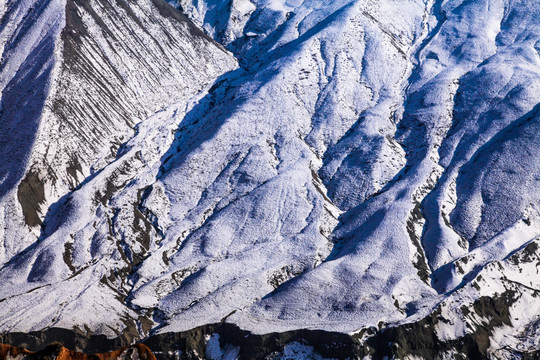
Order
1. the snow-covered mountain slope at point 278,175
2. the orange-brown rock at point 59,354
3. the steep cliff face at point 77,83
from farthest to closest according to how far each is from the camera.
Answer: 1. the steep cliff face at point 77,83
2. the snow-covered mountain slope at point 278,175
3. the orange-brown rock at point 59,354

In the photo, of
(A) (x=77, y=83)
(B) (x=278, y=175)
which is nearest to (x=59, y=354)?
(B) (x=278, y=175)

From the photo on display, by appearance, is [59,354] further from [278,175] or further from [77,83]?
[77,83]

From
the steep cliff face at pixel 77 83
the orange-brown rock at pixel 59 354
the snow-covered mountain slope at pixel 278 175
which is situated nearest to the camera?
the orange-brown rock at pixel 59 354

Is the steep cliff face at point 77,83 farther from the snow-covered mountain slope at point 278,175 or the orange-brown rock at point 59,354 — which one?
the orange-brown rock at point 59,354

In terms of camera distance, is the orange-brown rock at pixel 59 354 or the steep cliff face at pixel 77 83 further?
the steep cliff face at pixel 77 83

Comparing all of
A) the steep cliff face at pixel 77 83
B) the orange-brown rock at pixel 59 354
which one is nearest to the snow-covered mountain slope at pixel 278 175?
the steep cliff face at pixel 77 83

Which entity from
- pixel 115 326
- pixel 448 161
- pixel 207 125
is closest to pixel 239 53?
pixel 207 125

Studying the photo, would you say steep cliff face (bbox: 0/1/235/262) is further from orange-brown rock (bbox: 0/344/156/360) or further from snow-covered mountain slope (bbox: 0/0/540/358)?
orange-brown rock (bbox: 0/344/156/360)
